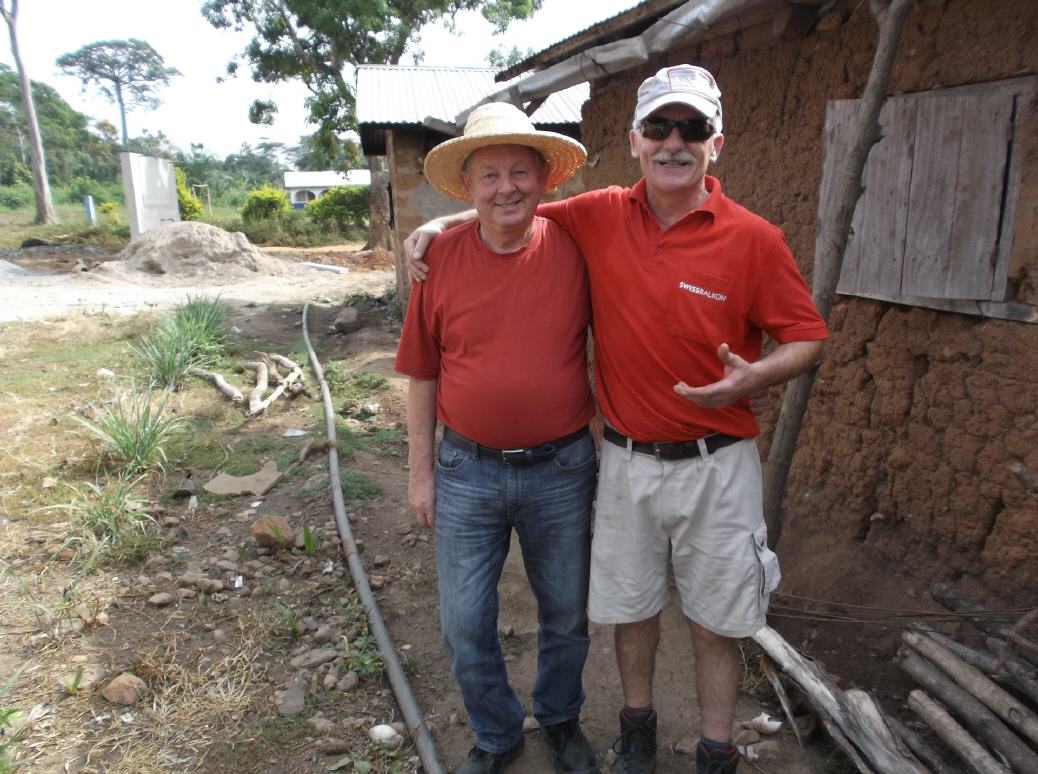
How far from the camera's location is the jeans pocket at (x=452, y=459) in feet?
7.62

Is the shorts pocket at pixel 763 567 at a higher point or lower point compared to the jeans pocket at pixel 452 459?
lower

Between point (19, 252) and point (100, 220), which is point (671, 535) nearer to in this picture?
point (19, 252)

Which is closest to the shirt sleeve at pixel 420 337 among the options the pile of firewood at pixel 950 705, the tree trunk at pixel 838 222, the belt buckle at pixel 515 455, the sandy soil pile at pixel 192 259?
the belt buckle at pixel 515 455

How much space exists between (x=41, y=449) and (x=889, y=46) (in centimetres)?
630

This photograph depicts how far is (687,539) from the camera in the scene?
2227 mm

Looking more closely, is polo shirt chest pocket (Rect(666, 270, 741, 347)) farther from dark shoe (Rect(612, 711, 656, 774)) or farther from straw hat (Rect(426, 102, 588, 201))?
dark shoe (Rect(612, 711, 656, 774))

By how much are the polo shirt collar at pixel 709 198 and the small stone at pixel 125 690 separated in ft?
9.45

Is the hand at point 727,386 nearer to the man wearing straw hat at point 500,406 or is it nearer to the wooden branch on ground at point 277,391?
the man wearing straw hat at point 500,406

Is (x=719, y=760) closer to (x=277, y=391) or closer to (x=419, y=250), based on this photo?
(x=419, y=250)

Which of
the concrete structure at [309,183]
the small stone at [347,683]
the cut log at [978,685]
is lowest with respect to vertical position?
the small stone at [347,683]

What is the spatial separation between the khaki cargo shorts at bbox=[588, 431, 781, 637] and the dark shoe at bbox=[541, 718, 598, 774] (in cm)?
57

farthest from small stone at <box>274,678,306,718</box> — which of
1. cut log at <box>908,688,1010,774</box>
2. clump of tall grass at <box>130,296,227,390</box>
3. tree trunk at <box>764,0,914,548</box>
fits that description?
clump of tall grass at <box>130,296,227,390</box>

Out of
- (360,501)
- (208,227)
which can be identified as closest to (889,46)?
(360,501)

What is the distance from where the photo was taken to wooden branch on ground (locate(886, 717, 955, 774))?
2.33 meters
